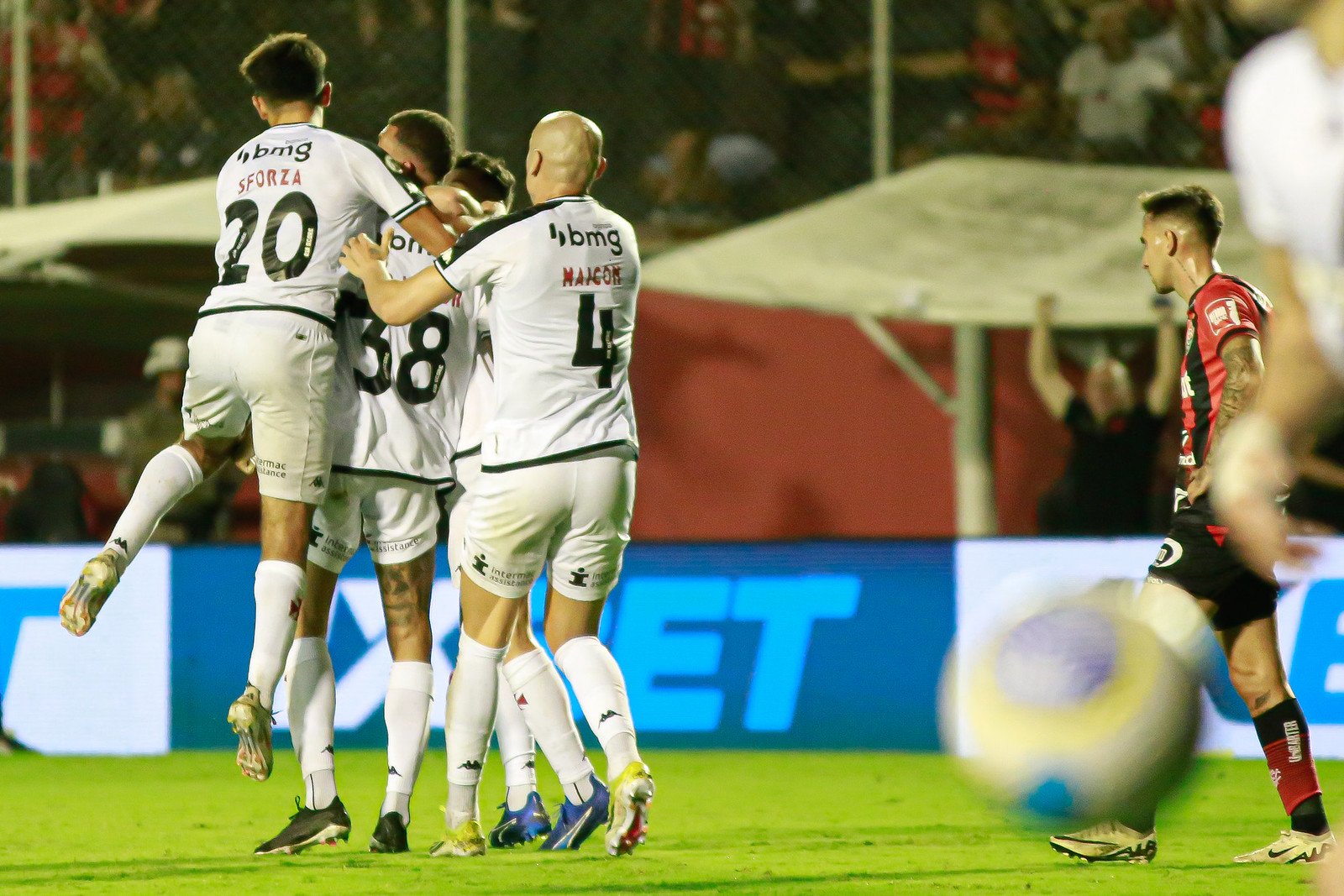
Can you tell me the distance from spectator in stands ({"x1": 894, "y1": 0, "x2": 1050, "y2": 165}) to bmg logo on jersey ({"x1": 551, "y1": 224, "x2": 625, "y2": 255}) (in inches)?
274

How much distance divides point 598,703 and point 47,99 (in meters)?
8.58

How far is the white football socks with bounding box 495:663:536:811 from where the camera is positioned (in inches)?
249

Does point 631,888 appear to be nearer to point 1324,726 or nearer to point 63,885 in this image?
point 63,885

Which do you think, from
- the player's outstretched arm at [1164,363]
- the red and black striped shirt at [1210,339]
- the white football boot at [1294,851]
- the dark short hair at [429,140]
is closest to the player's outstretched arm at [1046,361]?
the player's outstretched arm at [1164,363]

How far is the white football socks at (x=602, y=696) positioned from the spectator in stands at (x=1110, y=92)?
7.39m

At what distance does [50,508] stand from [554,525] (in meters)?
6.87

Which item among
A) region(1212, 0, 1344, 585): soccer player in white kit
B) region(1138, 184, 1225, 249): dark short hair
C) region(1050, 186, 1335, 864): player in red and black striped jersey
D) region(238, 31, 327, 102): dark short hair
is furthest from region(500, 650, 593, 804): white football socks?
region(1212, 0, 1344, 585): soccer player in white kit

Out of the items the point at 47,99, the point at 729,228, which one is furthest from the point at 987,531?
the point at 47,99

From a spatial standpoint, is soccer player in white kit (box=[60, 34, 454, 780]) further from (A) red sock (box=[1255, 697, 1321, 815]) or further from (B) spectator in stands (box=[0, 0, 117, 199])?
(B) spectator in stands (box=[0, 0, 117, 199])

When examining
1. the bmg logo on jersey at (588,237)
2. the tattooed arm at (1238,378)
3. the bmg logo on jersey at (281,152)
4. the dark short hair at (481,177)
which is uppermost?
the dark short hair at (481,177)

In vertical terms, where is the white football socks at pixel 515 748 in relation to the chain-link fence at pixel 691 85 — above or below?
below

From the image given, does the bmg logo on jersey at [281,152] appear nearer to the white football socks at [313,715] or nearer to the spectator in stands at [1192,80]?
the white football socks at [313,715]

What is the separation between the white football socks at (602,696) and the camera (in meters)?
5.61

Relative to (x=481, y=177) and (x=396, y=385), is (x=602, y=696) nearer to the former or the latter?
(x=396, y=385)
